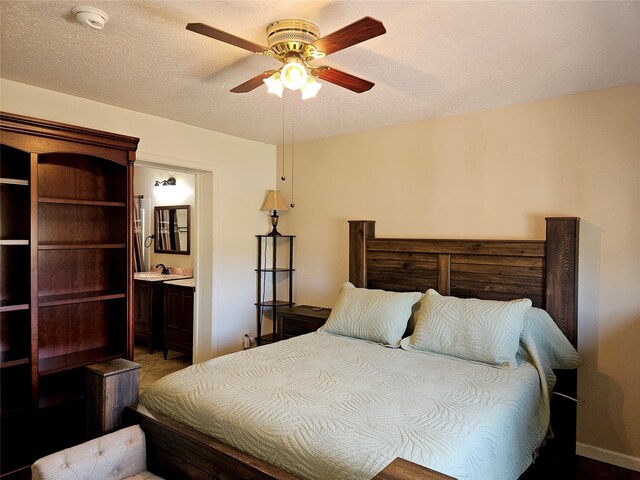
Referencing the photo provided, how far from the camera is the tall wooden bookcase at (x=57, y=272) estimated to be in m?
2.34

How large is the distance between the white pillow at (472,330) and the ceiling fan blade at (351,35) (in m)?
1.73

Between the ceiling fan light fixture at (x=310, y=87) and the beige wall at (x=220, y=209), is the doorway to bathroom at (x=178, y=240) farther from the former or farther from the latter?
the ceiling fan light fixture at (x=310, y=87)

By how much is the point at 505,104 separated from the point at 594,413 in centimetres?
216

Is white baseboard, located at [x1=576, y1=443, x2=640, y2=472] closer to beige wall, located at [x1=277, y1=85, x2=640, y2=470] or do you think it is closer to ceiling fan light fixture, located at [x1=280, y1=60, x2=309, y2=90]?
beige wall, located at [x1=277, y1=85, x2=640, y2=470]

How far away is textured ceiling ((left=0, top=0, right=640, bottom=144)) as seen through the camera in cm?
176

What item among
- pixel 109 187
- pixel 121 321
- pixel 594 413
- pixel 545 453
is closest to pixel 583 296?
pixel 594 413

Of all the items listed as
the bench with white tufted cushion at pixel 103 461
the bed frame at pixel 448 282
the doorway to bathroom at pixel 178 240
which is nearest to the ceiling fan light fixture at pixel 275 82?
the bed frame at pixel 448 282

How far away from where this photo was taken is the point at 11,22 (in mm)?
1894

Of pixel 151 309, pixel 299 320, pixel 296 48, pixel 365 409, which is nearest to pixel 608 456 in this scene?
pixel 365 409

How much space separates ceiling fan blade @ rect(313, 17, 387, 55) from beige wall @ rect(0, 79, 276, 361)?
6.85ft

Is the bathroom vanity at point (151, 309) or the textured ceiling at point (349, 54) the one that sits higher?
the textured ceiling at point (349, 54)

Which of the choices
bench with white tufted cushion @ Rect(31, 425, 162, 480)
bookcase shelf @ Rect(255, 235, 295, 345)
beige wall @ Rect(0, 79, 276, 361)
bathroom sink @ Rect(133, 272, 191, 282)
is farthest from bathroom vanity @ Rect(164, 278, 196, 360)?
bench with white tufted cushion @ Rect(31, 425, 162, 480)

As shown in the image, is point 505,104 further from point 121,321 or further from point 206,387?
point 121,321

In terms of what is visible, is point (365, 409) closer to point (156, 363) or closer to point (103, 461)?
point (103, 461)
